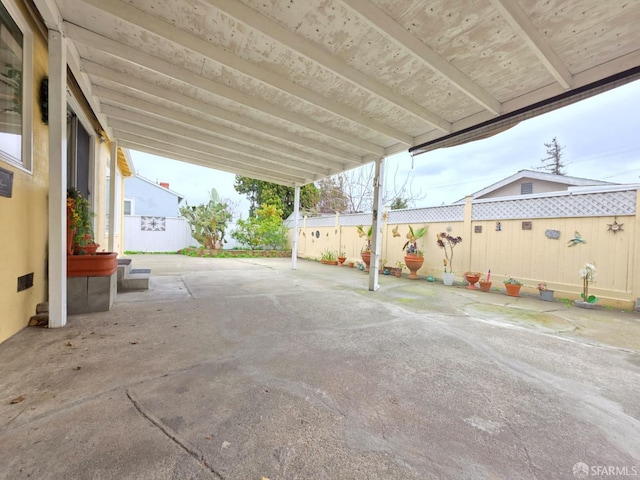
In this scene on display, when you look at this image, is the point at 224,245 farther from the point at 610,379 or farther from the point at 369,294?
the point at 610,379

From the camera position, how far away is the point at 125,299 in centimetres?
382

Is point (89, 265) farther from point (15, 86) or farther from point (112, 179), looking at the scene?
point (112, 179)

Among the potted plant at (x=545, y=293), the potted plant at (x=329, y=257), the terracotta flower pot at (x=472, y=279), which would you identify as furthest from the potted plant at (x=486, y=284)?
the potted plant at (x=329, y=257)

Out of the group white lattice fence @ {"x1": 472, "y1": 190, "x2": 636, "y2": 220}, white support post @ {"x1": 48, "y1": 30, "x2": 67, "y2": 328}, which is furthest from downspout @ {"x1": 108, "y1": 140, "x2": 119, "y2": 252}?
white lattice fence @ {"x1": 472, "y1": 190, "x2": 636, "y2": 220}

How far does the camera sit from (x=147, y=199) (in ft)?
49.6

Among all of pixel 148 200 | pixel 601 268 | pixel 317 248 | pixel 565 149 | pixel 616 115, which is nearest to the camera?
pixel 601 268

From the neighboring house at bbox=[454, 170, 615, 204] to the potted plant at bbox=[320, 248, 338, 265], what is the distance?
18.3 ft

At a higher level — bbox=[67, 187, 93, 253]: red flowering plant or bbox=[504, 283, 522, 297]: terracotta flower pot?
bbox=[67, 187, 93, 253]: red flowering plant

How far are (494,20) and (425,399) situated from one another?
9.66 ft

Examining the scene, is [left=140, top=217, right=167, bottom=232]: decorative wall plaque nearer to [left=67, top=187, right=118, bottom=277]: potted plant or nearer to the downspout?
the downspout

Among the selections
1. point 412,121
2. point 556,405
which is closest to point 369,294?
point 412,121

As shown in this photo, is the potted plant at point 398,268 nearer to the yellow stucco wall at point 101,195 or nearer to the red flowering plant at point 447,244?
the red flowering plant at point 447,244

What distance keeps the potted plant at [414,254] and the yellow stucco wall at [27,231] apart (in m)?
6.86

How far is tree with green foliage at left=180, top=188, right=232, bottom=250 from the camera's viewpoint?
11.6m
